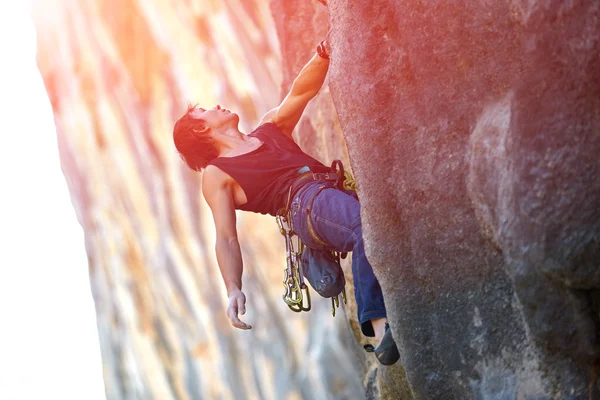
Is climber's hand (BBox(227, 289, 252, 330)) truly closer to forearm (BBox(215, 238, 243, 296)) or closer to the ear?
forearm (BBox(215, 238, 243, 296))

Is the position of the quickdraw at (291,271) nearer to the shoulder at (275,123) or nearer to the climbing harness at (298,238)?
the climbing harness at (298,238)

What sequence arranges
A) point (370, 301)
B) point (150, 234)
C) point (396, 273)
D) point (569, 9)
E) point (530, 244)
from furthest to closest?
point (150, 234)
point (370, 301)
point (396, 273)
point (530, 244)
point (569, 9)

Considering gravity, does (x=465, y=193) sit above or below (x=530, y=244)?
above

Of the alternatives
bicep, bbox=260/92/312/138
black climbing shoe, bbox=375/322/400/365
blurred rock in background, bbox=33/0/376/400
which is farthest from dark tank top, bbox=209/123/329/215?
blurred rock in background, bbox=33/0/376/400

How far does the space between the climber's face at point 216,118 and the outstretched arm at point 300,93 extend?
0.38ft

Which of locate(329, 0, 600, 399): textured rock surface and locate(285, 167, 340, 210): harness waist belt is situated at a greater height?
locate(285, 167, 340, 210): harness waist belt

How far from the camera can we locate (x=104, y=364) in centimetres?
520

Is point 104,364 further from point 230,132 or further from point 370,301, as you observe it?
point 370,301

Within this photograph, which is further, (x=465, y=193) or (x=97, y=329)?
(x=97, y=329)

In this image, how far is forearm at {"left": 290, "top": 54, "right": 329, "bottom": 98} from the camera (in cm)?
255

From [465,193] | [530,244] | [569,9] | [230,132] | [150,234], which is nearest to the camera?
[569,9]

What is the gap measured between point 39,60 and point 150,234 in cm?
145

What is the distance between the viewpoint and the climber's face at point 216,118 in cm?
276

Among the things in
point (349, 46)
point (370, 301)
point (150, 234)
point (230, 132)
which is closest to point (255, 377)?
point (150, 234)
